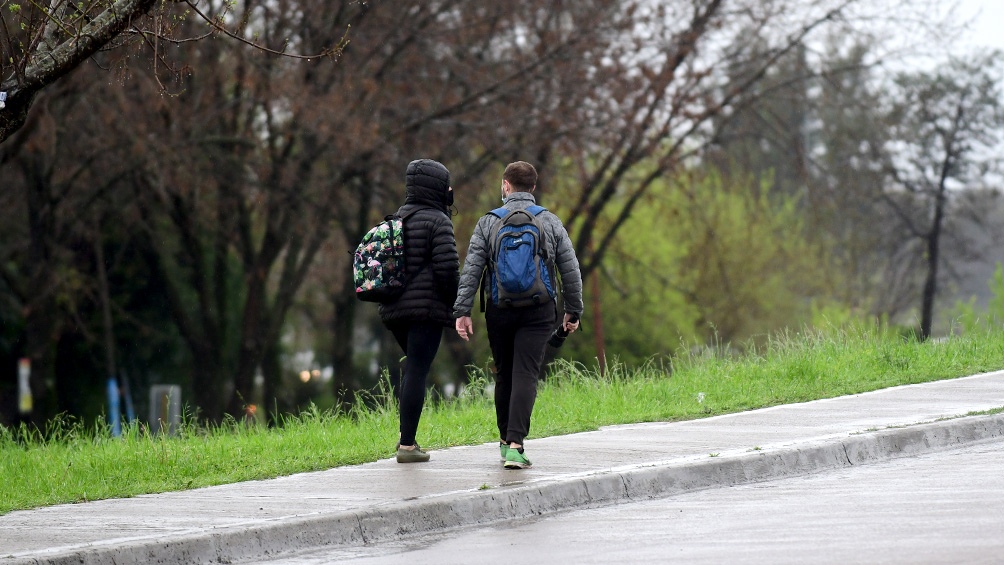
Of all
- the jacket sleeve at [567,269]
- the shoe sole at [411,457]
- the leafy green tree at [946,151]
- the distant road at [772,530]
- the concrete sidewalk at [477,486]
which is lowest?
the distant road at [772,530]

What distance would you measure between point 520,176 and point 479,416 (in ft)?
12.2

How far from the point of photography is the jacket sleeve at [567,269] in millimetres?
9258

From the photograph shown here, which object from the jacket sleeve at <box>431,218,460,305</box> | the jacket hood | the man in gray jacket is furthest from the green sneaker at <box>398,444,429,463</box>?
the jacket hood

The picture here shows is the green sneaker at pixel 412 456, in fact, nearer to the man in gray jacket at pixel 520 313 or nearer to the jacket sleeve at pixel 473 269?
the man in gray jacket at pixel 520 313

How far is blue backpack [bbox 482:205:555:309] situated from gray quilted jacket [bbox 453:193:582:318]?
109mm

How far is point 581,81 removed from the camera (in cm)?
2625

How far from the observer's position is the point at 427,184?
31.9 feet

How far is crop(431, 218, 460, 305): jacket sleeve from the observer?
959cm

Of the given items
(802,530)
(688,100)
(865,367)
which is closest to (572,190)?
(688,100)

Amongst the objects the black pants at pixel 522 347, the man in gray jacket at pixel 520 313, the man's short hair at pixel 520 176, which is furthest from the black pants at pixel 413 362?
the man's short hair at pixel 520 176

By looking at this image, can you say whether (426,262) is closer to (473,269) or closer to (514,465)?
(473,269)

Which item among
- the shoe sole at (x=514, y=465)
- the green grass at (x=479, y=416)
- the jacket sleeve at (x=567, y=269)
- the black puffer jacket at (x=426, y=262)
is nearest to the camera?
the shoe sole at (x=514, y=465)

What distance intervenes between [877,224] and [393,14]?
20759 millimetres

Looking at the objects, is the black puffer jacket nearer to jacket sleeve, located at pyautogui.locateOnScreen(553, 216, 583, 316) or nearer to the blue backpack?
the blue backpack
